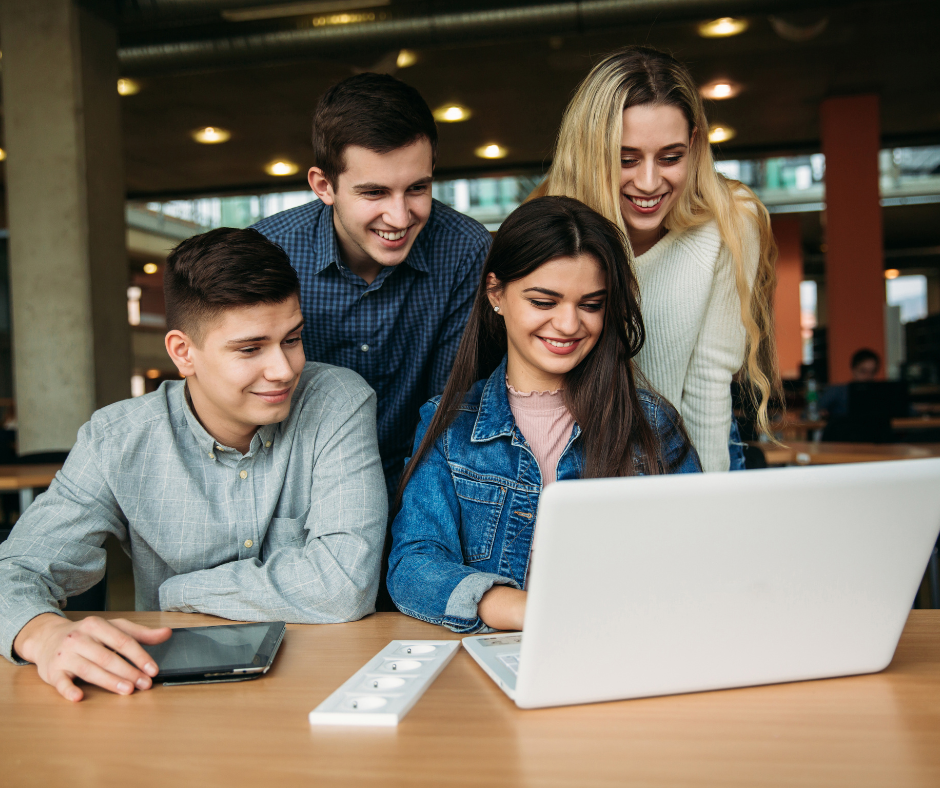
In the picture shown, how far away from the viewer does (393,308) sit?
2.02 m

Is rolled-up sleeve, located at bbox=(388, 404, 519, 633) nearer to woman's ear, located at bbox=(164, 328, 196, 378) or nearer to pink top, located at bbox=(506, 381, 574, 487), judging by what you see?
→ pink top, located at bbox=(506, 381, 574, 487)

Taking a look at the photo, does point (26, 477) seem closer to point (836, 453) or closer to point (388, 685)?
point (388, 685)

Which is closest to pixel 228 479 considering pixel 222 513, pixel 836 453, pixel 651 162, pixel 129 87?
pixel 222 513

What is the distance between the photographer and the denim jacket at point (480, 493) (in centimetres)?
143

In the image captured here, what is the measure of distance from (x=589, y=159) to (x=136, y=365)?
14503 millimetres

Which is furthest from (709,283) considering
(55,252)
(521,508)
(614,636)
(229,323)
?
(55,252)

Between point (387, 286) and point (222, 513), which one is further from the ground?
point (387, 286)

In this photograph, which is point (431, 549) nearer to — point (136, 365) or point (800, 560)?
point (800, 560)

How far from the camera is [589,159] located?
1784 mm

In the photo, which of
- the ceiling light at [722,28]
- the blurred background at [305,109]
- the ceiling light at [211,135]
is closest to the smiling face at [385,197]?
the blurred background at [305,109]

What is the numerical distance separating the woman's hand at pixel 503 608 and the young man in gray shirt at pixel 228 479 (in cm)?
22

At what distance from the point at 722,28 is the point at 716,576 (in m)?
5.33

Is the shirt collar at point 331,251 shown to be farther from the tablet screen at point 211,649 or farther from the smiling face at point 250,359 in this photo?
the tablet screen at point 211,649

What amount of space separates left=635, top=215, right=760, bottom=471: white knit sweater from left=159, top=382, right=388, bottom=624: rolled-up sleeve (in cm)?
72
